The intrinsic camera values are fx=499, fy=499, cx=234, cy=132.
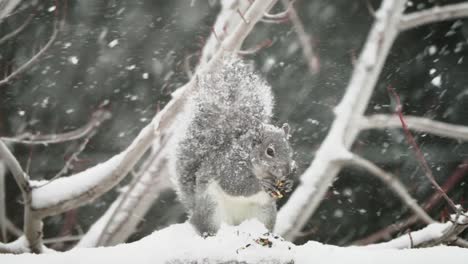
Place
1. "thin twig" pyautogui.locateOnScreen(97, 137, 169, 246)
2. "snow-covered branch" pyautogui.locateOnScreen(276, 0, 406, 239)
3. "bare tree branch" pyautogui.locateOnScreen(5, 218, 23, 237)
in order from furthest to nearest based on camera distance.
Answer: "bare tree branch" pyautogui.locateOnScreen(5, 218, 23, 237)
"snow-covered branch" pyautogui.locateOnScreen(276, 0, 406, 239)
"thin twig" pyautogui.locateOnScreen(97, 137, 169, 246)

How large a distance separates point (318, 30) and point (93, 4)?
119 cm

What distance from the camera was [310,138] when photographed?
9.11 ft

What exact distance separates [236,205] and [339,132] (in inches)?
48.0

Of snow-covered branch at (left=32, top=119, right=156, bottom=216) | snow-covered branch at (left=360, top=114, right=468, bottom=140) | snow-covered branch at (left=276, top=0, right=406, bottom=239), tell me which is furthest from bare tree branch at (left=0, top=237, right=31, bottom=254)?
snow-covered branch at (left=360, top=114, right=468, bottom=140)

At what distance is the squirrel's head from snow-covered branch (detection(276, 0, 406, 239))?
112cm

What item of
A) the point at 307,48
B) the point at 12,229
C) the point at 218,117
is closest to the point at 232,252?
the point at 218,117

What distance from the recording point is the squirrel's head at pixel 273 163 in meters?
1.12

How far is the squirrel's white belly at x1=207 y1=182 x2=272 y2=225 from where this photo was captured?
1.17 m

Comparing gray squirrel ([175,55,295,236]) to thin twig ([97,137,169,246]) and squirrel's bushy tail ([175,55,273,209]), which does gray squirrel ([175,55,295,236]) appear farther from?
thin twig ([97,137,169,246])

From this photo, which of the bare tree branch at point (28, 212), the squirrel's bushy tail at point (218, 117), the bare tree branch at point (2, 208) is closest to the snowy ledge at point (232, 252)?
the squirrel's bushy tail at point (218, 117)

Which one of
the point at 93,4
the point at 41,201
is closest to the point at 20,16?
the point at 93,4

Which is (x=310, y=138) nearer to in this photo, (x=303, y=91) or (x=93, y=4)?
(x=303, y=91)

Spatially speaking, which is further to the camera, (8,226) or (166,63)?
(166,63)

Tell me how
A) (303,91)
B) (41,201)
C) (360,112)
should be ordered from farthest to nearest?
(303,91)
(360,112)
(41,201)
